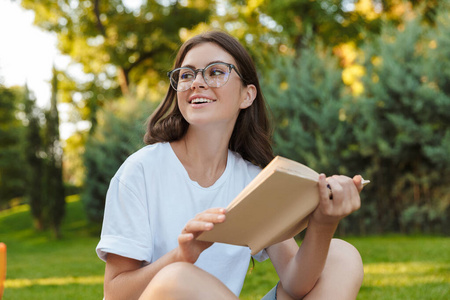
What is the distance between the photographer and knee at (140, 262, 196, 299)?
1.44 m

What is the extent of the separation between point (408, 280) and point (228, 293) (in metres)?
3.42

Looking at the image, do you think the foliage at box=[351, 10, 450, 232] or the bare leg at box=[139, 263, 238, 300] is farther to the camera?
the foliage at box=[351, 10, 450, 232]

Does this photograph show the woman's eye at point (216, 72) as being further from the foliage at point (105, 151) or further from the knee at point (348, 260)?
the foliage at point (105, 151)

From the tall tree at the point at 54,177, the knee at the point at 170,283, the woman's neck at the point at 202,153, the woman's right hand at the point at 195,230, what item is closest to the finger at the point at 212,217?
the woman's right hand at the point at 195,230

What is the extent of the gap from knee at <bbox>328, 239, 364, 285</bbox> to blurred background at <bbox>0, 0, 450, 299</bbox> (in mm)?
1134

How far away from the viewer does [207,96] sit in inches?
77.3

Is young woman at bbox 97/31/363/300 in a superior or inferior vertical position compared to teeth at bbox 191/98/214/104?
inferior

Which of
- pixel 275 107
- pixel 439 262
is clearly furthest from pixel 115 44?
pixel 439 262

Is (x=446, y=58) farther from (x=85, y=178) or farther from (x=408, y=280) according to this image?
(x=85, y=178)

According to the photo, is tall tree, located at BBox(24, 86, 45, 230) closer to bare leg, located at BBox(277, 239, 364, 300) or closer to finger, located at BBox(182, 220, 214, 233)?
bare leg, located at BBox(277, 239, 364, 300)

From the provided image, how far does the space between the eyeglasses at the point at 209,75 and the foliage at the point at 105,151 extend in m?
10.6

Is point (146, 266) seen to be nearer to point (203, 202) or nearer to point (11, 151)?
point (203, 202)

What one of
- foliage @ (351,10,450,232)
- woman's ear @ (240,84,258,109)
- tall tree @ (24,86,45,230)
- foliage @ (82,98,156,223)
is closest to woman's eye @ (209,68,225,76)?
woman's ear @ (240,84,258,109)

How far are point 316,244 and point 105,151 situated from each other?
462 inches
